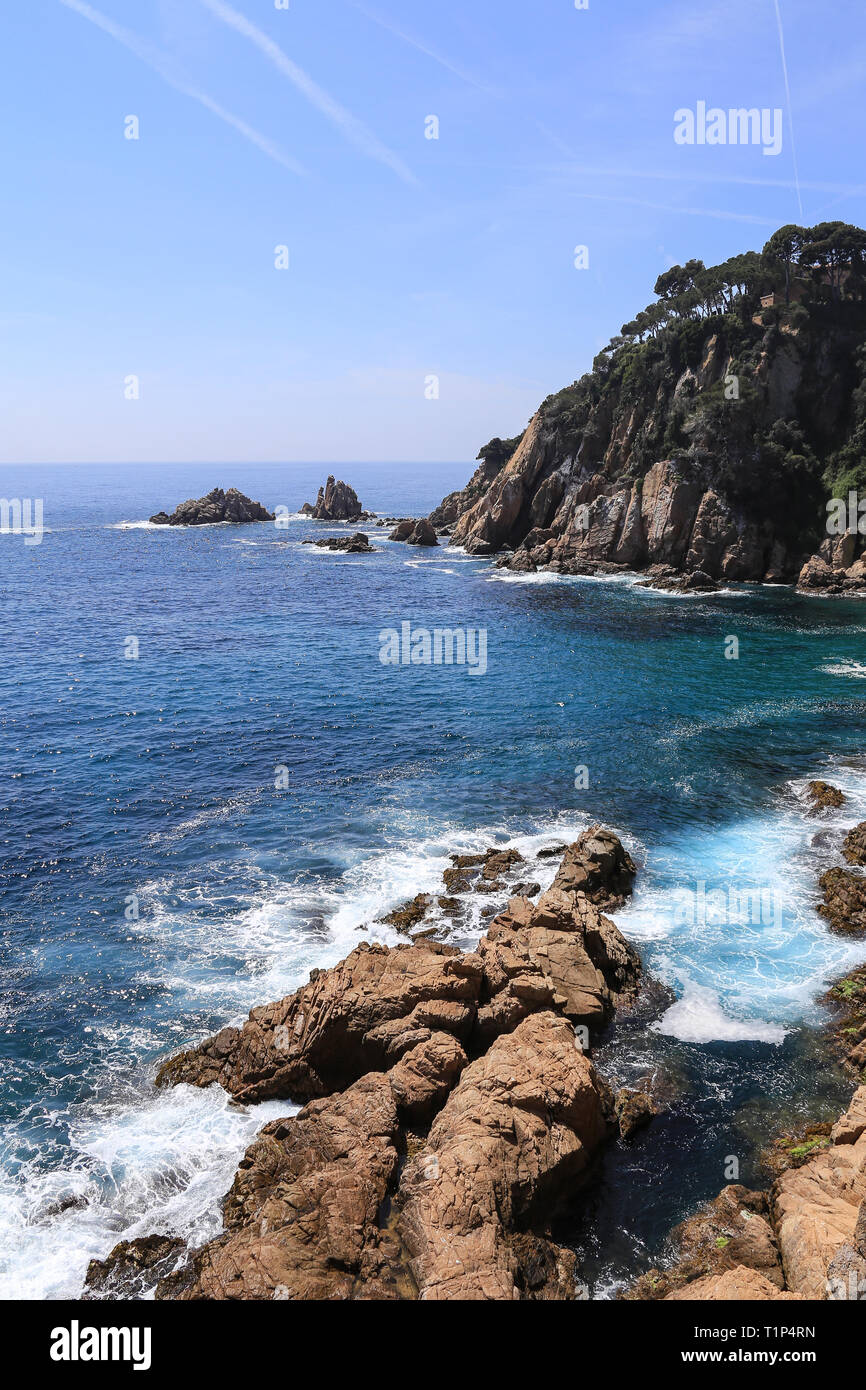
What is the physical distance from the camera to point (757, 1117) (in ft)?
72.2

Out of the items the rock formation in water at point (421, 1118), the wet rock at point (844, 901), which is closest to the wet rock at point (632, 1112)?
the rock formation in water at point (421, 1118)

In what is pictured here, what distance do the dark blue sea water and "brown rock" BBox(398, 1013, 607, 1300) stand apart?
1873 millimetres

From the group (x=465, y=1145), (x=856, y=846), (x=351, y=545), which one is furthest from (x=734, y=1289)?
(x=351, y=545)

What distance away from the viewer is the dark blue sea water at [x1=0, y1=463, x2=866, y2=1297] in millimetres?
21578

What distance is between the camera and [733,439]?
94.6m

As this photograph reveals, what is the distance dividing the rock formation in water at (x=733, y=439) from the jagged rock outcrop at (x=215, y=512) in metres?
84.1

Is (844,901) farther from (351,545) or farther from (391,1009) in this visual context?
(351,545)

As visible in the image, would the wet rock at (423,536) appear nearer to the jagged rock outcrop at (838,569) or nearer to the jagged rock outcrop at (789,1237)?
the jagged rock outcrop at (838,569)

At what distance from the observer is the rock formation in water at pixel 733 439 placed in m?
92.4

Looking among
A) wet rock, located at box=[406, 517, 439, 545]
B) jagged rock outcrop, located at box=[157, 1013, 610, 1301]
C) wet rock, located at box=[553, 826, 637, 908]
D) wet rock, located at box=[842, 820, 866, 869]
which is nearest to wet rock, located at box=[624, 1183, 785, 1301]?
jagged rock outcrop, located at box=[157, 1013, 610, 1301]

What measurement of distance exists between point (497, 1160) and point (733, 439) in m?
93.3
